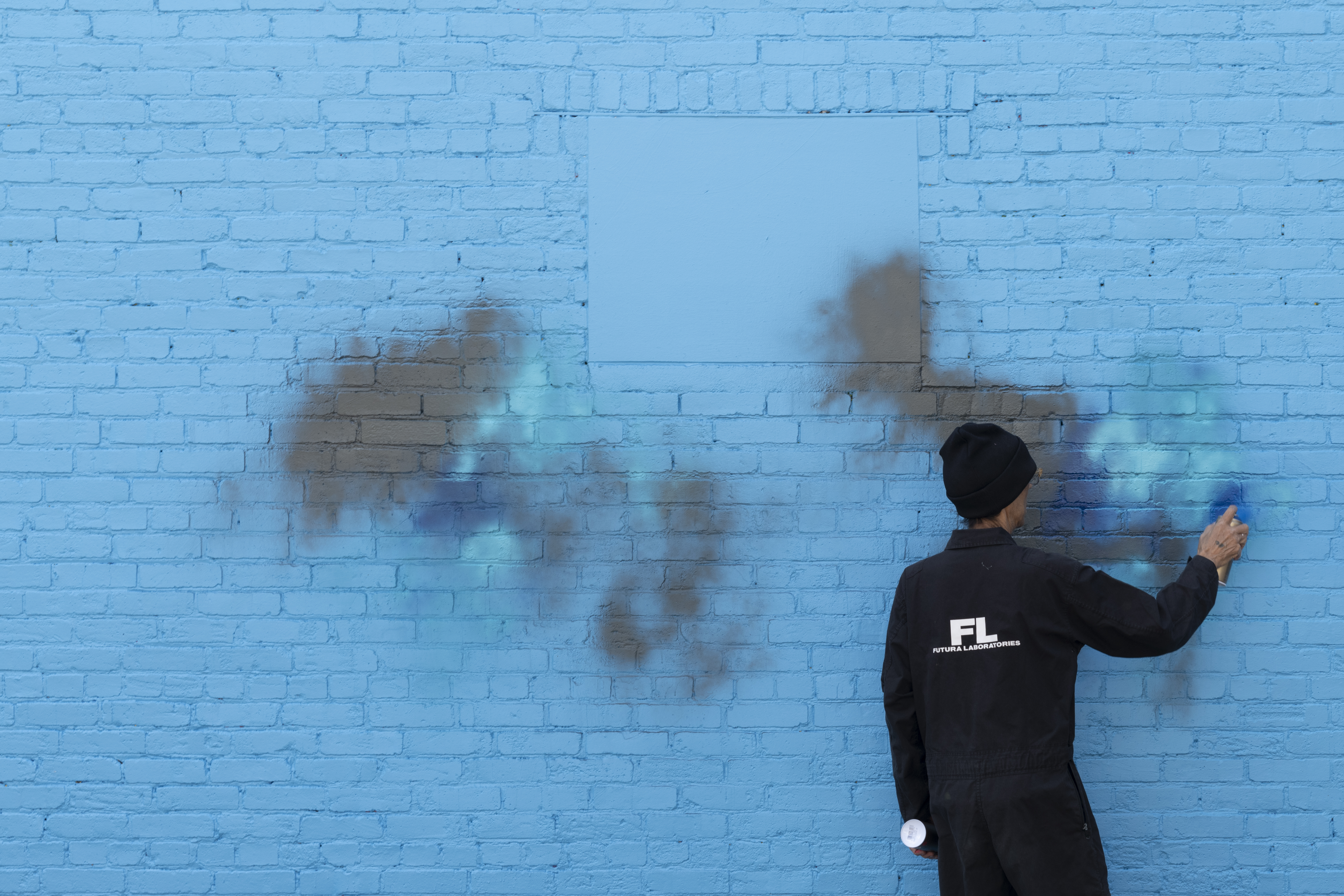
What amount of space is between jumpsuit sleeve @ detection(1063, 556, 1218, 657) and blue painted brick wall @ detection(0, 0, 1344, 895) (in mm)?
523

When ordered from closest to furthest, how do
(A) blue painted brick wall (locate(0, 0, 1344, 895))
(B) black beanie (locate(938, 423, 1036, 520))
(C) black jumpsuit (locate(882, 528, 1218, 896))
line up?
(C) black jumpsuit (locate(882, 528, 1218, 896))
(B) black beanie (locate(938, 423, 1036, 520))
(A) blue painted brick wall (locate(0, 0, 1344, 895))

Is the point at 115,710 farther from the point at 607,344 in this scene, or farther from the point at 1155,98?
the point at 1155,98

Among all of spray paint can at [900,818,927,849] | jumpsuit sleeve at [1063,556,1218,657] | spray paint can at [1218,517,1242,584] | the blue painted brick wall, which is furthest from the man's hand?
spray paint can at [900,818,927,849]

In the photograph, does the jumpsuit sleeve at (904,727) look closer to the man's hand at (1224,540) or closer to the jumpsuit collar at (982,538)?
the jumpsuit collar at (982,538)

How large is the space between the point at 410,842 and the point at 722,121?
270 cm

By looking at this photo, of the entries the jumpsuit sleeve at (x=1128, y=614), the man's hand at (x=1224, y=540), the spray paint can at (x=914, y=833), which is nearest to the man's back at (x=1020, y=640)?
the jumpsuit sleeve at (x=1128, y=614)

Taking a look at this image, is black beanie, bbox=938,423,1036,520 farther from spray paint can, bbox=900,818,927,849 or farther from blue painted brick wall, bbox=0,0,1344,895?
spray paint can, bbox=900,818,927,849

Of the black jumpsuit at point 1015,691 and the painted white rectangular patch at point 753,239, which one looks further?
the painted white rectangular patch at point 753,239

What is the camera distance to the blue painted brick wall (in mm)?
3217

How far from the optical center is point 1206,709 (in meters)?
3.21

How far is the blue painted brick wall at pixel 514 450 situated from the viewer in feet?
10.6

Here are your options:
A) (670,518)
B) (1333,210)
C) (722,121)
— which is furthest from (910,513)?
(1333,210)

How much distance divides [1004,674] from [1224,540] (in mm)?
952

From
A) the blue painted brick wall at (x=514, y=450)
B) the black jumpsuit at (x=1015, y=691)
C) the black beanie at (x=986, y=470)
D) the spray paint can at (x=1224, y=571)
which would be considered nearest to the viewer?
the black jumpsuit at (x=1015, y=691)
